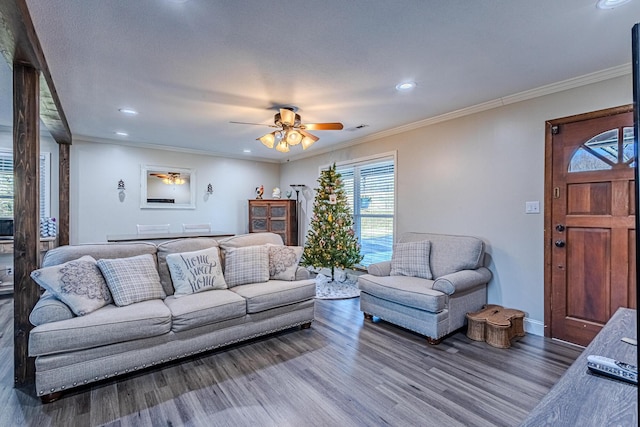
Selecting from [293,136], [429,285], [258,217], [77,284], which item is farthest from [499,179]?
[258,217]

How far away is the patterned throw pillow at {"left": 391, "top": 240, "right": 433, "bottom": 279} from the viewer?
142 inches

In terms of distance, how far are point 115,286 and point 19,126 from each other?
4.43ft

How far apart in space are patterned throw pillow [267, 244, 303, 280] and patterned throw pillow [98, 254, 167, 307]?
1.11 meters

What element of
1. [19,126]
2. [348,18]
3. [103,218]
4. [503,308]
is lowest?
[503,308]

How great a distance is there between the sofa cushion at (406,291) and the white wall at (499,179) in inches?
34.5

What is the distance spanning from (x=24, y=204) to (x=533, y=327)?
4.56 metres

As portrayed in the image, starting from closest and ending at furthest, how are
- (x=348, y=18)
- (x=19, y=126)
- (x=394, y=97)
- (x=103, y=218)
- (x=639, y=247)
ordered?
(x=639, y=247) → (x=348, y=18) → (x=19, y=126) → (x=394, y=97) → (x=103, y=218)

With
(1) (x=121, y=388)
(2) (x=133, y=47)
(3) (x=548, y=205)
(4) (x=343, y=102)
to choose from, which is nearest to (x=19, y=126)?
(2) (x=133, y=47)

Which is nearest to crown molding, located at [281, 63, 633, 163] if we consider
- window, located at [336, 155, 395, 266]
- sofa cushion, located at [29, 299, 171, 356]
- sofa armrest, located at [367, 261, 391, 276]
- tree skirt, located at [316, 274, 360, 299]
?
window, located at [336, 155, 395, 266]

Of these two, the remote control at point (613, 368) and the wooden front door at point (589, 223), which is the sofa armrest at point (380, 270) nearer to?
the wooden front door at point (589, 223)

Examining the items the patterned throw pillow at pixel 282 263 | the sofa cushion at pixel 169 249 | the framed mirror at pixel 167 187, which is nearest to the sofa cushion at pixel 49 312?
the sofa cushion at pixel 169 249

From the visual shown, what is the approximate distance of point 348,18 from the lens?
194 cm

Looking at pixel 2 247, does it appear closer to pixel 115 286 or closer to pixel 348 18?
pixel 115 286

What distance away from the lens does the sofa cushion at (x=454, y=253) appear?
3390 mm
